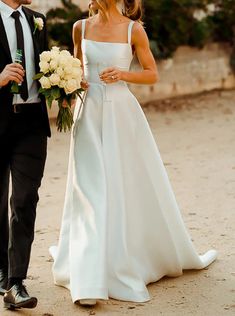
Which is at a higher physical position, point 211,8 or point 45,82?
point 45,82

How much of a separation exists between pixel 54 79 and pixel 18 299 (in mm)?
1217

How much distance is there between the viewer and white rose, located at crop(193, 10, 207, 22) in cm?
1367

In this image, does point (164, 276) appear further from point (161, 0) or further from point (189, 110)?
point (161, 0)

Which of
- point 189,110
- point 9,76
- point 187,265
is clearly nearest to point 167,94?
point 189,110

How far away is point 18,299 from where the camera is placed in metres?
4.59

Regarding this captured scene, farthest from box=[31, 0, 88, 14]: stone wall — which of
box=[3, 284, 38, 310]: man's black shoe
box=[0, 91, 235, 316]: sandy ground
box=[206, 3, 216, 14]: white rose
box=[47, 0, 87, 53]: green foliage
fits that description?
box=[3, 284, 38, 310]: man's black shoe

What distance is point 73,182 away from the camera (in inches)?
197

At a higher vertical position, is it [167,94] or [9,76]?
[9,76]

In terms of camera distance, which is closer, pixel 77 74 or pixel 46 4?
pixel 77 74

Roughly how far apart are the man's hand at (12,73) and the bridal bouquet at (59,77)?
142 millimetres

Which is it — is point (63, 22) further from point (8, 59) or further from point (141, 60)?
point (8, 59)

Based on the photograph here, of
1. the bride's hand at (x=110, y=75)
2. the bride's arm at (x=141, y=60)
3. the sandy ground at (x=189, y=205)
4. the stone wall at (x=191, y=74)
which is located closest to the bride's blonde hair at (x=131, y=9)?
the bride's arm at (x=141, y=60)

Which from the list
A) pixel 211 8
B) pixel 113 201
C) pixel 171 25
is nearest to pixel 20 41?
pixel 113 201

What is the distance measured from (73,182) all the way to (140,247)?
59cm
